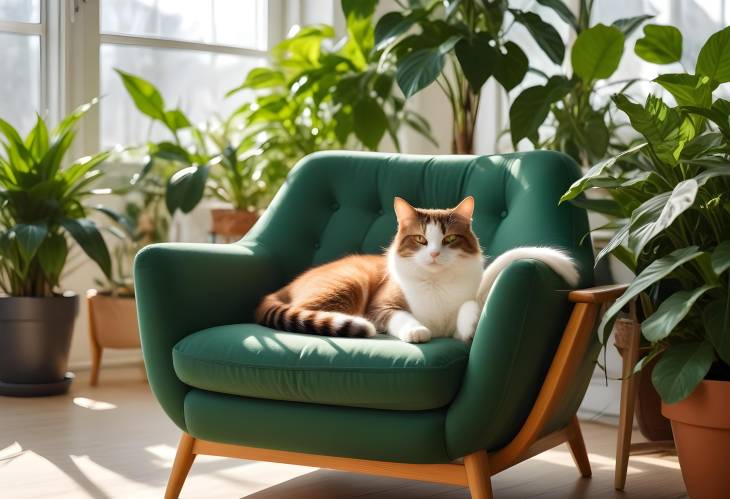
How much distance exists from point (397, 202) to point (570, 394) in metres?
0.64

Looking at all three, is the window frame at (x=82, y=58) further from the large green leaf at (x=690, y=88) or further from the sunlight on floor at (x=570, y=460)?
the large green leaf at (x=690, y=88)

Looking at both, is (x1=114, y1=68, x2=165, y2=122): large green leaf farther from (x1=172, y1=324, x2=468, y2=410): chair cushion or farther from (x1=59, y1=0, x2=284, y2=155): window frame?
(x1=172, y1=324, x2=468, y2=410): chair cushion

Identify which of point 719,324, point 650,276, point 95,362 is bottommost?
point 95,362

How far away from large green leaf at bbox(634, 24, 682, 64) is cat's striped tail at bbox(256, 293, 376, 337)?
107 centimetres

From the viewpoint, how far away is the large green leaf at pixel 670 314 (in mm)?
2121

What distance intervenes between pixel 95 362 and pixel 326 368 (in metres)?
2.10

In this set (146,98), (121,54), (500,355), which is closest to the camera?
(500,355)

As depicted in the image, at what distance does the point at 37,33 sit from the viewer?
167 inches

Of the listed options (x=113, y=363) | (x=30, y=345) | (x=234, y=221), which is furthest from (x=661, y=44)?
(x=113, y=363)

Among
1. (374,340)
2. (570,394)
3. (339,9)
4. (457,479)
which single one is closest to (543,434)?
(570,394)

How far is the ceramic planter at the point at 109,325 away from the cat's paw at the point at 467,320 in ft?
6.54

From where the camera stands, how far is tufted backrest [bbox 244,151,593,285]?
99.5 inches

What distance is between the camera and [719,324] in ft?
7.17

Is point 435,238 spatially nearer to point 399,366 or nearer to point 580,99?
point 399,366
